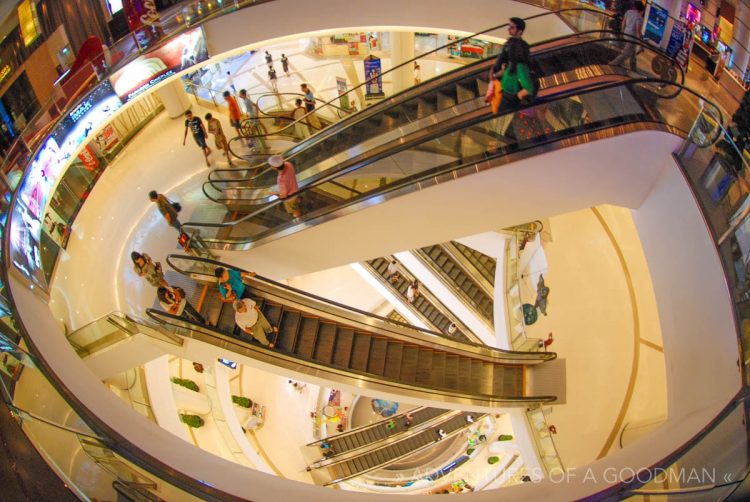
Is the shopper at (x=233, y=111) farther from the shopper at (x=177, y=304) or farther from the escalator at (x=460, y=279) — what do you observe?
the escalator at (x=460, y=279)

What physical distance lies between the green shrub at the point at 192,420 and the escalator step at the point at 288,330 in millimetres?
4451

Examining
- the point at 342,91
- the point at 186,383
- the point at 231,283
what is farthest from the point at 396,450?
the point at 342,91

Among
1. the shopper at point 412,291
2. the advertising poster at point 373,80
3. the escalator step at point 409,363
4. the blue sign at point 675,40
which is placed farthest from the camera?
the shopper at point 412,291

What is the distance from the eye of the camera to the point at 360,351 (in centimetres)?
876

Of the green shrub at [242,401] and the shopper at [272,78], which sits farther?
the green shrub at [242,401]

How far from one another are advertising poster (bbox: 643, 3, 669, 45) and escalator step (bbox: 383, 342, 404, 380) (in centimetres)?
612

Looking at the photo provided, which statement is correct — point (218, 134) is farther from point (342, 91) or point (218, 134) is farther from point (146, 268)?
point (146, 268)

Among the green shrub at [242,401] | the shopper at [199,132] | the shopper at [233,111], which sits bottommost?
the green shrub at [242,401]

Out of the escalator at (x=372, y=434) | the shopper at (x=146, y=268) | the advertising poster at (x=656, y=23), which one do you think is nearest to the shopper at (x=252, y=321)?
the shopper at (x=146, y=268)

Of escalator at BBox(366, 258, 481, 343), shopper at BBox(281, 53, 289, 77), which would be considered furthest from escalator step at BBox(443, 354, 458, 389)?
shopper at BBox(281, 53, 289, 77)

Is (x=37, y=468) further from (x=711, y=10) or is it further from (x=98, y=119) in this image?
(x=711, y=10)

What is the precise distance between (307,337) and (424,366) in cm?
240

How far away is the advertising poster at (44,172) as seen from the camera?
21.6ft

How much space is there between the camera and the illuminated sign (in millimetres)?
7574
